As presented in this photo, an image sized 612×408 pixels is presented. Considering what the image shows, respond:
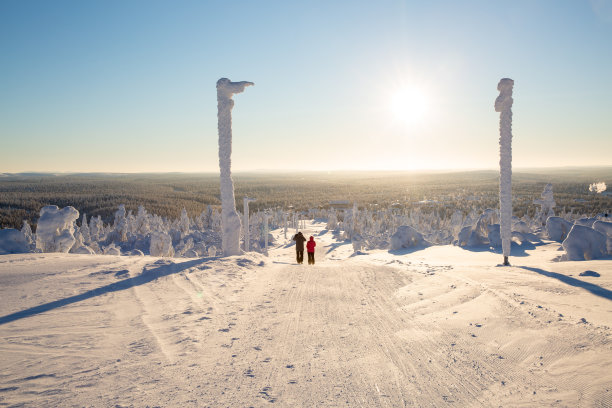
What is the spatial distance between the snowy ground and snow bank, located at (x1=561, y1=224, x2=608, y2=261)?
2833 mm

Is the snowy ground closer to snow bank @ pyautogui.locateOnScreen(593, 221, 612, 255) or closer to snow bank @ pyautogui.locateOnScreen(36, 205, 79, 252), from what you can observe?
snow bank @ pyautogui.locateOnScreen(593, 221, 612, 255)

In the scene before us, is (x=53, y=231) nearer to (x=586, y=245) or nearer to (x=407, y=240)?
(x=407, y=240)

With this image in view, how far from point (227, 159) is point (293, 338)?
8.73 m

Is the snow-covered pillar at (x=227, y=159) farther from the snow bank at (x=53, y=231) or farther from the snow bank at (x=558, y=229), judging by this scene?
the snow bank at (x=558, y=229)

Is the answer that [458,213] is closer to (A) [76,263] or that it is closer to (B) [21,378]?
(A) [76,263]

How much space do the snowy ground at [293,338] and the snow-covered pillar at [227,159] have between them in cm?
375

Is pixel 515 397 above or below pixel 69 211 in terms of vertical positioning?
below

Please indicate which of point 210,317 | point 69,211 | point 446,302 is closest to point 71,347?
point 210,317

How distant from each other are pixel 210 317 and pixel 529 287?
7.36 metres

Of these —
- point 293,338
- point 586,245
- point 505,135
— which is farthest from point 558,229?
point 293,338

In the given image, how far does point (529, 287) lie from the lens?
7.79 m

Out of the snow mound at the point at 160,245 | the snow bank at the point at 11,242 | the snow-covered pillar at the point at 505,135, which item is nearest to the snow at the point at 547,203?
the snow-covered pillar at the point at 505,135

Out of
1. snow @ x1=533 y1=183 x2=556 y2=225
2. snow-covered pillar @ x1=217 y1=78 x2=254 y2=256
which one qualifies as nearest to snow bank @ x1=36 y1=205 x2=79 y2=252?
snow-covered pillar @ x1=217 y1=78 x2=254 y2=256

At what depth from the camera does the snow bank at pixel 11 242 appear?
11.1m
